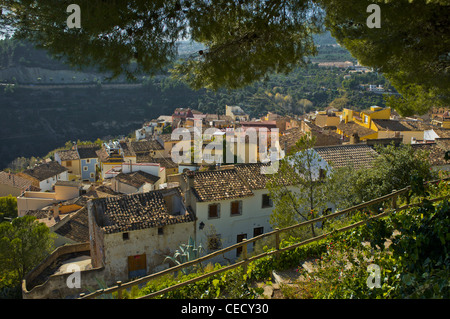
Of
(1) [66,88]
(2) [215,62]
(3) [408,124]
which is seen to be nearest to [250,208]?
(2) [215,62]

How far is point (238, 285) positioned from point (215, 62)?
3.55 metres

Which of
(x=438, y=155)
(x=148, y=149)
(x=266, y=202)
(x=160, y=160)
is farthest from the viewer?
(x=148, y=149)

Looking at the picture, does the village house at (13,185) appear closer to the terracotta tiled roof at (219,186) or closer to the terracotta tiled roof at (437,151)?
the terracotta tiled roof at (219,186)

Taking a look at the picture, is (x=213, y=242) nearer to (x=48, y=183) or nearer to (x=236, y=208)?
(x=236, y=208)

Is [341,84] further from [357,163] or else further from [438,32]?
[438,32]

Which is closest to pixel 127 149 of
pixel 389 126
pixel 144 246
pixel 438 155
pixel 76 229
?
pixel 76 229

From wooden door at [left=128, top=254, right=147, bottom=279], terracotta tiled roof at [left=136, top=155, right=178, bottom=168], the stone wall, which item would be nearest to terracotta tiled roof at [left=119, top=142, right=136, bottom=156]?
terracotta tiled roof at [left=136, top=155, right=178, bottom=168]

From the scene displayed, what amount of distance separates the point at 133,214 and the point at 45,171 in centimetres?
2825

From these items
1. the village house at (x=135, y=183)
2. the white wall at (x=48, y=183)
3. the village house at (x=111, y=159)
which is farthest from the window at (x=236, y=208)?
the white wall at (x=48, y=183)

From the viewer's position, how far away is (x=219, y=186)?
15.9m

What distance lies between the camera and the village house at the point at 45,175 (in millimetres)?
36375

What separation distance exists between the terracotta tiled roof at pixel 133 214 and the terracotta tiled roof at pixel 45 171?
25.6 metres

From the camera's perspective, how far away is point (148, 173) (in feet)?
88.2
